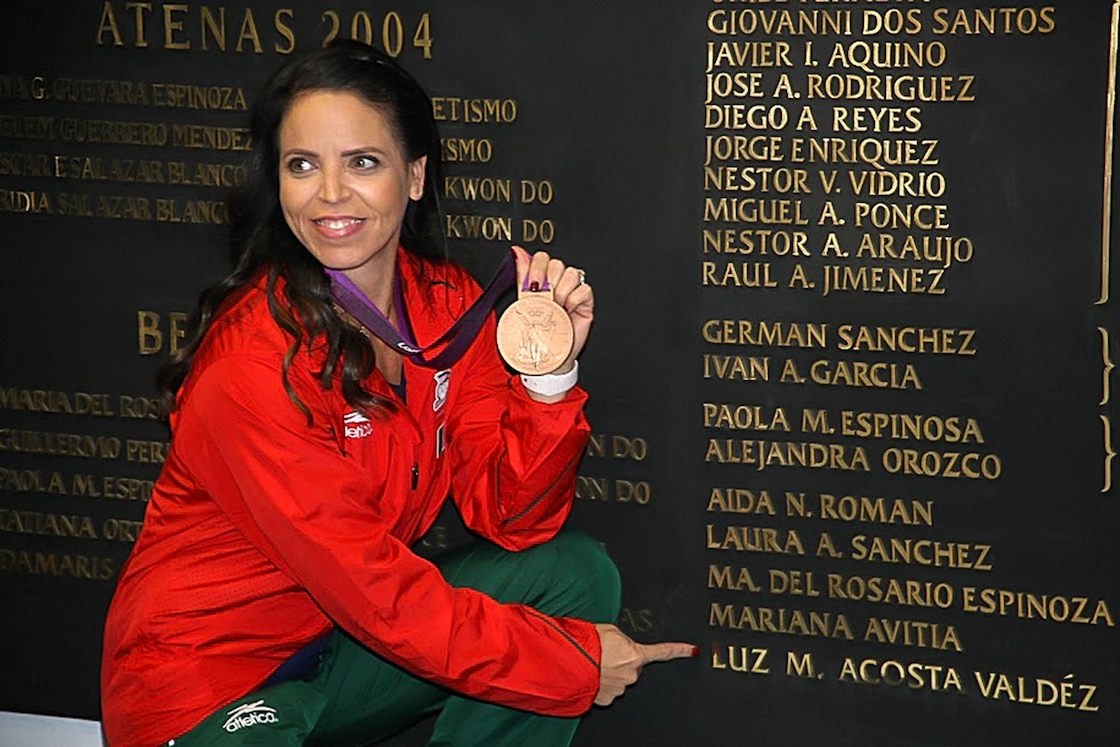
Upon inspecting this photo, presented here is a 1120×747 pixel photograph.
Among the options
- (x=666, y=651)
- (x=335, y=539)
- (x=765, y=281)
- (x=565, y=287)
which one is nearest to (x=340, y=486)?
(x=335, y=539)

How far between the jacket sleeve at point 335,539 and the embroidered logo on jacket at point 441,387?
0.70 ft

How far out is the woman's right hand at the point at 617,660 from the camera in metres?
2.99

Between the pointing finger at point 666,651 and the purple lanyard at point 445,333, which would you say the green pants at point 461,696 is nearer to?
the pointing finger at point 666,651

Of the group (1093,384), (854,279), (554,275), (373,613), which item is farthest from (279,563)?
(1093,384)

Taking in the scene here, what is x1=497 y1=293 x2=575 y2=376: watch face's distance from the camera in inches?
114

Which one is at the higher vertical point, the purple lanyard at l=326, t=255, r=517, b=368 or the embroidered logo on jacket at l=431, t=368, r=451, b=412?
the purple lanyard at l=326, t=255, r=517, b=368

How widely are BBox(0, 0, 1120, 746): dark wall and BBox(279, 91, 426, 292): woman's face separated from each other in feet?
1.53

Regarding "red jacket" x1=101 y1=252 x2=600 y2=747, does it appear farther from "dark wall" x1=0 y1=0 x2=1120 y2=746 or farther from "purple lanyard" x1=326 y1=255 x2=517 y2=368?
"dark wall" x1=0 y1=0 x2=1120 y2=746

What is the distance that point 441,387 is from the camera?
9.98 ft

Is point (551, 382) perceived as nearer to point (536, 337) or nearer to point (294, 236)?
point (536, 337)

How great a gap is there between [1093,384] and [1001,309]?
191mm

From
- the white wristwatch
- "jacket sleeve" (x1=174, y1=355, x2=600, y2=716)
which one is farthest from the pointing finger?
the white wristwatch

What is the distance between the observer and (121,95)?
3395 mm

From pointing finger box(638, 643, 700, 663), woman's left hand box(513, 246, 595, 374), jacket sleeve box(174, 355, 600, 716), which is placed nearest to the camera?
jacket sleeve box(174, 355, 600, 716)
